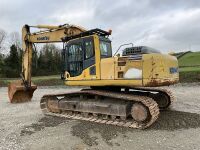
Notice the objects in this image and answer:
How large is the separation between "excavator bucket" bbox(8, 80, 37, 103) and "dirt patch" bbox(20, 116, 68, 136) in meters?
4.16

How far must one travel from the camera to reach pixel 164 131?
28.5 feet

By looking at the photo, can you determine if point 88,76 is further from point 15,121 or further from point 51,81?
point 51,81

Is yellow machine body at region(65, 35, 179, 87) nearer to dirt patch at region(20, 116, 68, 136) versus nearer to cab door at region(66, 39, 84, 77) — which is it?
cab door at region(66, 39, 84, 77)

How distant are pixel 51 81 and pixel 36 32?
20.7 m

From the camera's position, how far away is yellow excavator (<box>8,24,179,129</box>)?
908 centimetres

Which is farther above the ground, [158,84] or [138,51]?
[138,51]

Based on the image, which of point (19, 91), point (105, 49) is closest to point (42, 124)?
point (105, 49)

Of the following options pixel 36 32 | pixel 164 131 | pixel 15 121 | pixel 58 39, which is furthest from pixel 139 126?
pixel 36 32

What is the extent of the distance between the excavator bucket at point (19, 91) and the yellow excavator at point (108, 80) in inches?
121

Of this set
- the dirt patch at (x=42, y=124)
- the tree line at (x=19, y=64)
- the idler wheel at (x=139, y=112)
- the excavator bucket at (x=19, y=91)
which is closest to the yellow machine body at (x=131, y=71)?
the idler wheel at (x=139, y=112)

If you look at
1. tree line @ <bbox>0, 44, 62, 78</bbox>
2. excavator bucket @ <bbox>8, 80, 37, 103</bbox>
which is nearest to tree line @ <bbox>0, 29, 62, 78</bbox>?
tree line @ <bbox>0, 44, 62, 78</bbox>

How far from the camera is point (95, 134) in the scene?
8578mm

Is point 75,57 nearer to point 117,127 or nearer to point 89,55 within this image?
point 89,55

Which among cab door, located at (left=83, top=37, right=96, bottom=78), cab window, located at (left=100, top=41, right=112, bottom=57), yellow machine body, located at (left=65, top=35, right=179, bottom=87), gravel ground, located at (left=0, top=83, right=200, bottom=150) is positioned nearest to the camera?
gravel ground, located at (left=0, top=83, right=200, bottom=150)
